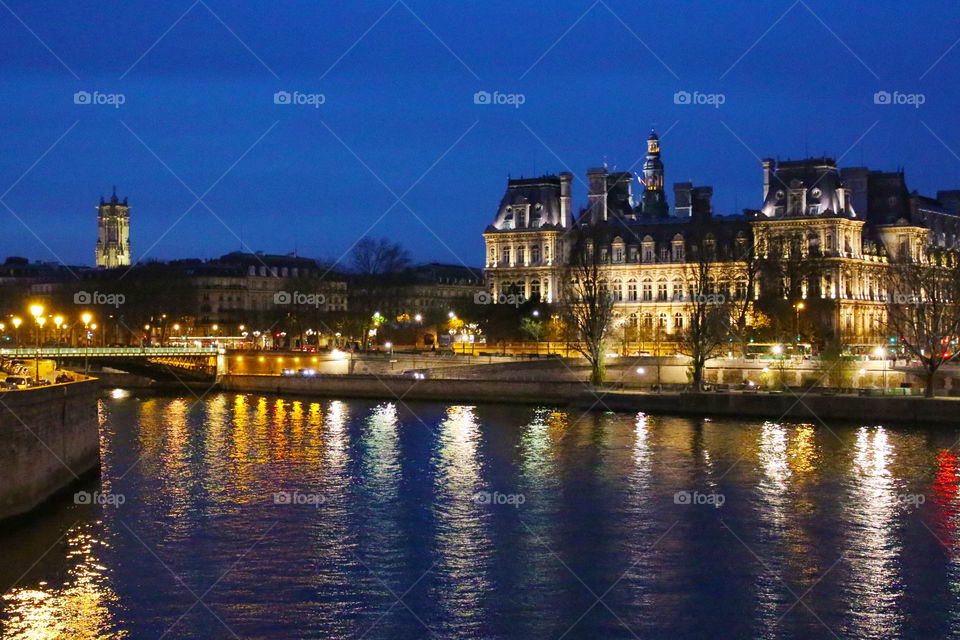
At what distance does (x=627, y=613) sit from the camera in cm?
2181

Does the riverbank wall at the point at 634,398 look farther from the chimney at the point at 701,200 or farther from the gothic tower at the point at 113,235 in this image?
the gothic tower at the point at 113,235

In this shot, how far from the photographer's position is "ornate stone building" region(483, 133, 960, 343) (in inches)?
3282

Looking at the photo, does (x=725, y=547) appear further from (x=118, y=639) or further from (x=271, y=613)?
(x=118, y=639)

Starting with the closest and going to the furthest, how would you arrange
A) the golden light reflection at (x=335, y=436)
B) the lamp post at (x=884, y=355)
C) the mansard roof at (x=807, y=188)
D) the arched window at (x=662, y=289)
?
1. the golden light reflection at (x=335, y=436)
2. the lamp post at (x=884, y=355)
3. the mansard roof at (x=807, y=188)
4. the arched window at (x=662, y=289)

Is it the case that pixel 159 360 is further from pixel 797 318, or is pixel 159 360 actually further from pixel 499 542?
pixel 499 542

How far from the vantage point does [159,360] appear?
72562 millimetres

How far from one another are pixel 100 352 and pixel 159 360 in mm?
5270

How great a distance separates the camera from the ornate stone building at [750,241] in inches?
3282

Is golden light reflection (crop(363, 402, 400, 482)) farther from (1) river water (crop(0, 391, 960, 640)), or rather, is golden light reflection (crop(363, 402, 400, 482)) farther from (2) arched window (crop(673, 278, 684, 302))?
(2) arched window (crop(673, 278, 684, 302))

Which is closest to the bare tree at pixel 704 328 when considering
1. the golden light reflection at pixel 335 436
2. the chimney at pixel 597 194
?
the golden light reflection at pixel 335 436

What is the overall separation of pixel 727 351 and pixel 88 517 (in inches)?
1768

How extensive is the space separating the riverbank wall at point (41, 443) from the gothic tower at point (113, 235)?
154m

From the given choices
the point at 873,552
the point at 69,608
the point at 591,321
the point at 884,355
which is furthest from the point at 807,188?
the point at 69,608

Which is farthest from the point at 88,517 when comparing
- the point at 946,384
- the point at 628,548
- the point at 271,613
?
the point at 946,384
